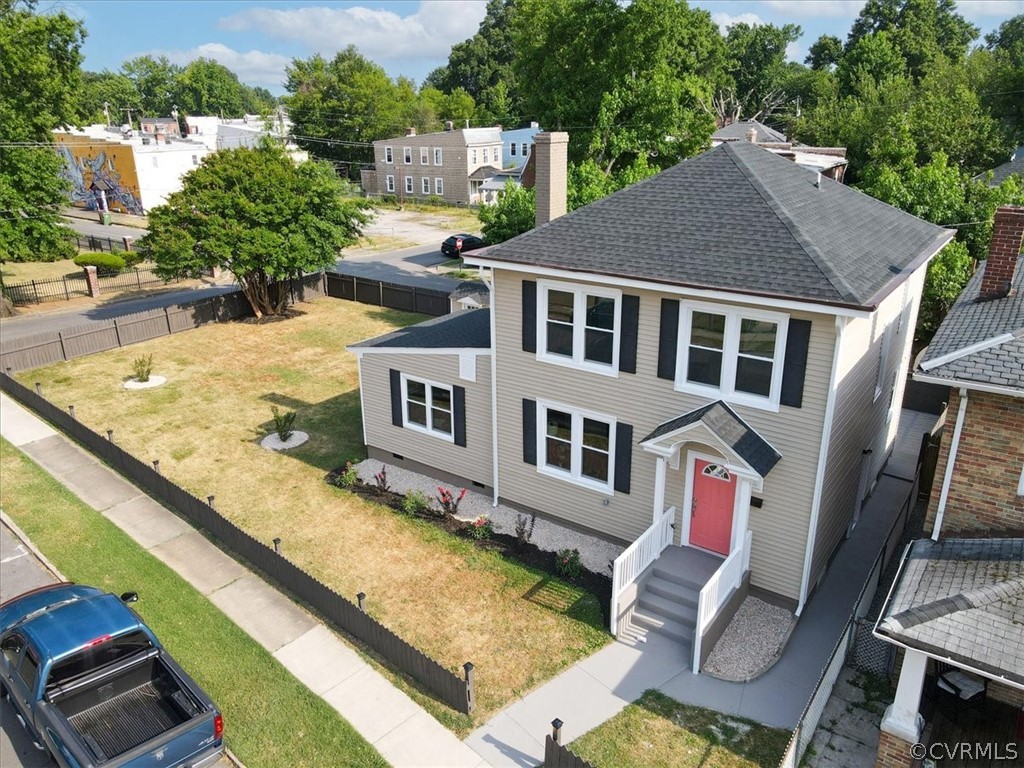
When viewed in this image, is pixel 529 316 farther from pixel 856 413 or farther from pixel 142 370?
pixel 142 370

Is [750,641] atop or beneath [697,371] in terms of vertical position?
beneath

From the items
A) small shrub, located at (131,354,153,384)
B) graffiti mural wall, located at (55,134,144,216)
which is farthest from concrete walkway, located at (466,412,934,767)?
graffiti mural wall, located at (55,134,144,216)

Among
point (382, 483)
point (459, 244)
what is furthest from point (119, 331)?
point (459, 244)

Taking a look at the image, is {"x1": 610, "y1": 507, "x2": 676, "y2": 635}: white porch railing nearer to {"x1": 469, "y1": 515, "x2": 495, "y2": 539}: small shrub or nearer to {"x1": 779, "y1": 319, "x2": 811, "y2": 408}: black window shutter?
{"x1": 779, "y1": 319, "x2": 811, "y2": 408}: black window shutter

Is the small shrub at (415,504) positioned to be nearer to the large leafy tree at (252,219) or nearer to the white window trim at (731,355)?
the white window trim at (731,355)

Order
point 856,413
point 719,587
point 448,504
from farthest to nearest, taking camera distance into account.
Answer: point 448,504 < point 856,413 < point 719,587

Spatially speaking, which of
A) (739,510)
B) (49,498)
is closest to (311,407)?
(49,498)

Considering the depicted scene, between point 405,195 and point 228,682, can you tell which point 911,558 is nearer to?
point 228,682
